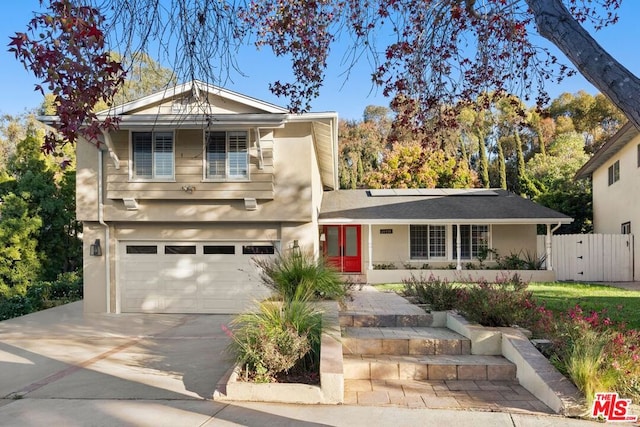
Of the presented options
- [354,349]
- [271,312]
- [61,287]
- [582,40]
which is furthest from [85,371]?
[61,287]

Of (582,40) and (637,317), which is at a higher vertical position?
(582,40)

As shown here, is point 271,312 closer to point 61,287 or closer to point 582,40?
point 582,40

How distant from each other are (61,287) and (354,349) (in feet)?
44.7

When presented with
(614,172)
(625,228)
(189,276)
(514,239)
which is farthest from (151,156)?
(614,172)

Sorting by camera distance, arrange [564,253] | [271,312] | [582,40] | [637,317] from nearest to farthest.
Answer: [582,40] → [271,312] → [637,317] → [564,253]

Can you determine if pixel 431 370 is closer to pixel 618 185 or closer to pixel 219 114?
pixel 219 114

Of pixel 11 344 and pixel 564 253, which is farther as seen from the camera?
pixel 564 253

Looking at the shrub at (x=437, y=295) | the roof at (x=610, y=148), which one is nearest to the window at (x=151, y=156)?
the shrub at (x=437, y=295)

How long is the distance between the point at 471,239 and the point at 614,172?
657 centimetres

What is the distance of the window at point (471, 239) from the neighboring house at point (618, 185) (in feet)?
16.8

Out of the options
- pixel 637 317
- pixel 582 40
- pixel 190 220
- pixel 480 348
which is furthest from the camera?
pixel 190 220

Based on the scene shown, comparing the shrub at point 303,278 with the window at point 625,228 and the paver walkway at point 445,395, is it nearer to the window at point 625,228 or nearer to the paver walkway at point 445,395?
the paver walkway at point 445,395

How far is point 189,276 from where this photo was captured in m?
13.1

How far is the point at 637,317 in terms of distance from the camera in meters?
8.66
